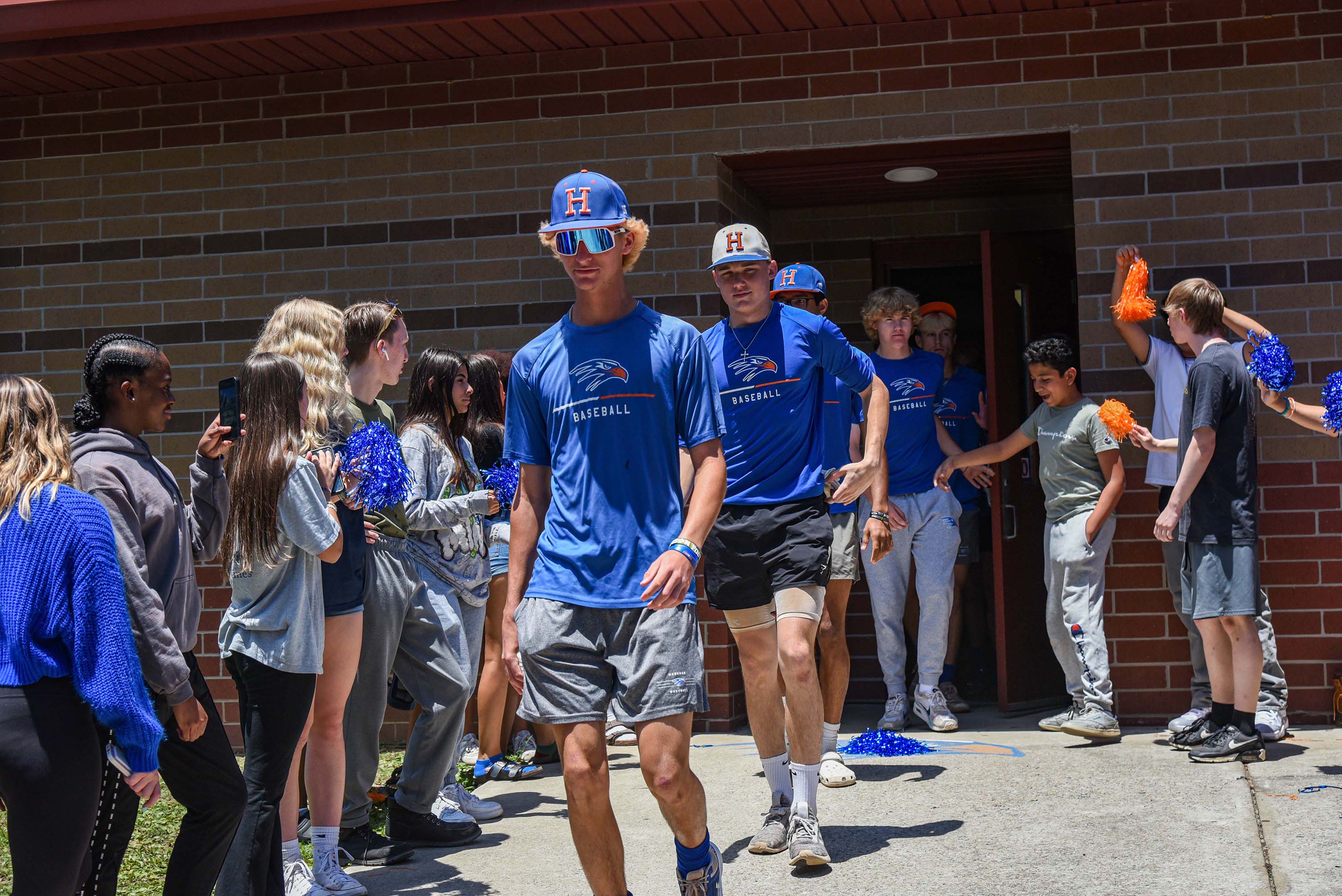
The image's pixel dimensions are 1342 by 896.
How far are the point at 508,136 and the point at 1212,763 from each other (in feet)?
18.1

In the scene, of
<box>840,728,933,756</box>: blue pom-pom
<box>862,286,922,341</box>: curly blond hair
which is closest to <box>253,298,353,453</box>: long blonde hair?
<box>840,728,933,756</box>: blue pom-pom

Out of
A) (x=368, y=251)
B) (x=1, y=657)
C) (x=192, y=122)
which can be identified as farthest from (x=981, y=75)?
(x=1, y=657)

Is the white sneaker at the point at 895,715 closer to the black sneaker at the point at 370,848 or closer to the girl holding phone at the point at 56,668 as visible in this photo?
the black sneaker at the point at 370,848

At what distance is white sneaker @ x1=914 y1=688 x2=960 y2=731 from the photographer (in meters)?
7.33

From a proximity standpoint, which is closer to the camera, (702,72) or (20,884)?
(20,884)

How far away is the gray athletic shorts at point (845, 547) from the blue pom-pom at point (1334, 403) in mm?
2290

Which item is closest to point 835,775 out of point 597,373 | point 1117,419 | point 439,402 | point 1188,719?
point 1188,719

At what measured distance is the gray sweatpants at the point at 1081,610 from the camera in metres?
6.91

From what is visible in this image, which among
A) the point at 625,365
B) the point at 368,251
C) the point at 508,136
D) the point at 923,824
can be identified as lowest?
the point at 923,824

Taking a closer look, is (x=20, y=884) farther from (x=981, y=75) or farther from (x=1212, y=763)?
(x=981, y=75)

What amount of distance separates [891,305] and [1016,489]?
1505mm

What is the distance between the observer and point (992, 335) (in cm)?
789

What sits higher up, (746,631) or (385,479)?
(385,479)

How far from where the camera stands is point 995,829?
514 centimetres
